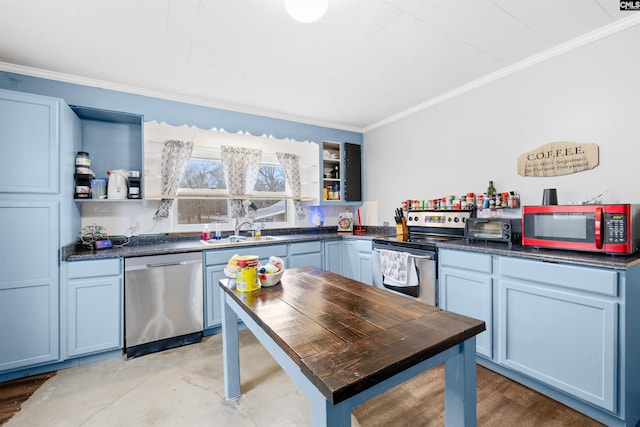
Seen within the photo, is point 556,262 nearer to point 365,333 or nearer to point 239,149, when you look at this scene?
point 365,333

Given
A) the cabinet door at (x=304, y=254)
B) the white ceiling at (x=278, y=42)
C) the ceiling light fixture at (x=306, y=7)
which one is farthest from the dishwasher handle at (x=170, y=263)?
the ceiling light fixture at (x=306, y=7)

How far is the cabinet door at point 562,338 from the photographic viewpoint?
5.14 feet

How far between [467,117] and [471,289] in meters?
1.80

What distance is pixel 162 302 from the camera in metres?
2.52

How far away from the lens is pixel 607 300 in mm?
1554

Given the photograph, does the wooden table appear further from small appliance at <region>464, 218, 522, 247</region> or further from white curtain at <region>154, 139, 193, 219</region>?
white curtain at <region>154, 139, 193, 219</region>

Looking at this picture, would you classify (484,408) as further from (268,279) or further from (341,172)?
(341,172)

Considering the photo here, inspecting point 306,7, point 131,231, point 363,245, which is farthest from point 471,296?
point 131,231

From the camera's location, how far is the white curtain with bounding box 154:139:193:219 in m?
2.99

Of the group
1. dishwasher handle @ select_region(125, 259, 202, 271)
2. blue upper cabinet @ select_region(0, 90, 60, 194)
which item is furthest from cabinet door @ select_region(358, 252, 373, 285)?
blue upper cabinet @ select_region(0, 90, 60, 194)

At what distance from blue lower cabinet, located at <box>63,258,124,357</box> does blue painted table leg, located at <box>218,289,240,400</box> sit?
1.25 metres

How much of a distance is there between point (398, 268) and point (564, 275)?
4.31 ft

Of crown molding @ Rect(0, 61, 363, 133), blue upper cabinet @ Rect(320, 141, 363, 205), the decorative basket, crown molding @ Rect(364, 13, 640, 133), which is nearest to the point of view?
the decorative basket

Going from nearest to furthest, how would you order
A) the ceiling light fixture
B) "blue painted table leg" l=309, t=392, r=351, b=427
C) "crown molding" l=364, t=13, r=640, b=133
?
"blue painted table leg" l=309, t=392, r=351, b=427 → the ceiling light fixture → "crown molding" l=364, t=13, r=640, b=133
